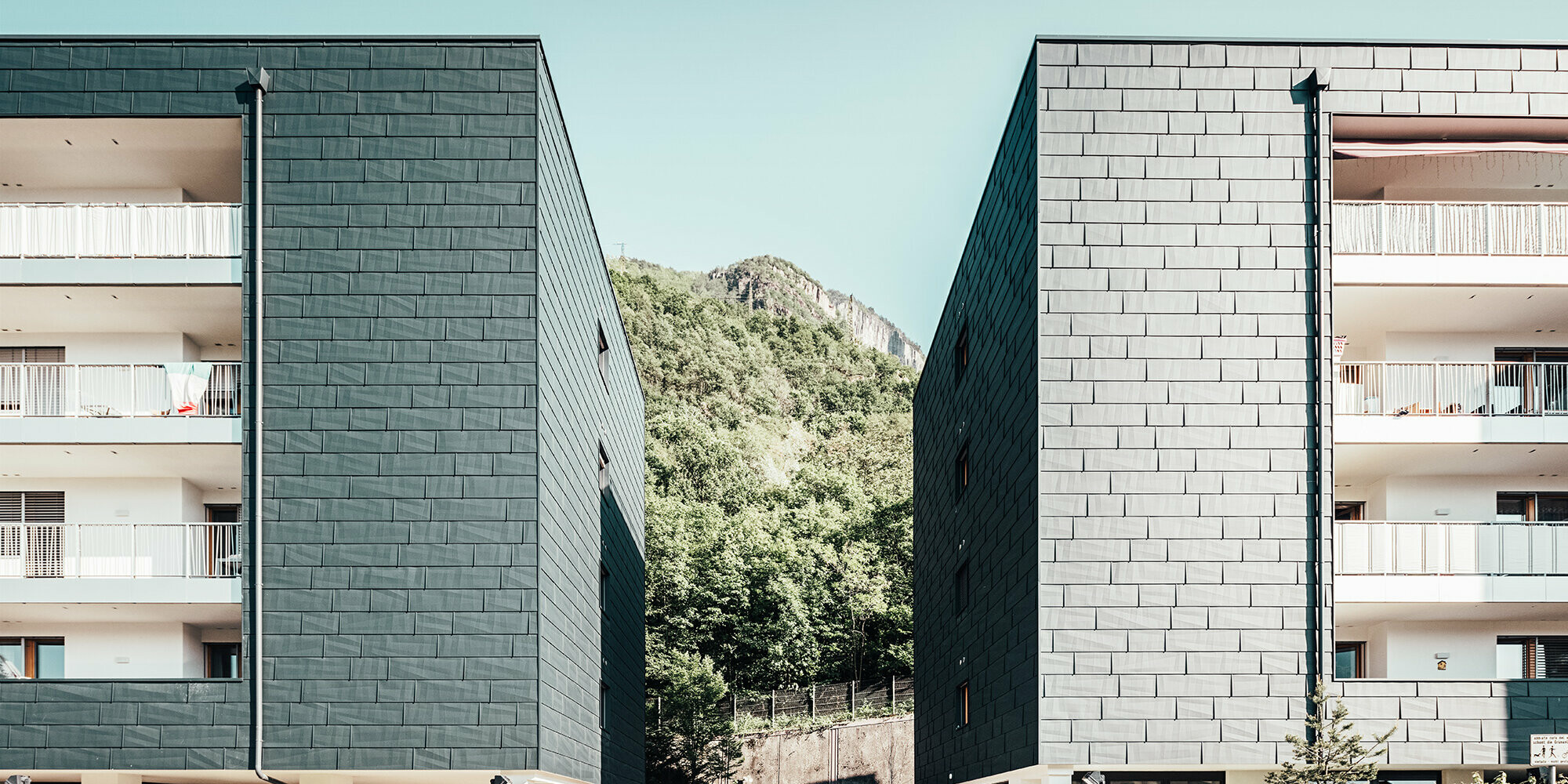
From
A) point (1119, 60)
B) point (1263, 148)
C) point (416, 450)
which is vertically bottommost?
point (416, 450)

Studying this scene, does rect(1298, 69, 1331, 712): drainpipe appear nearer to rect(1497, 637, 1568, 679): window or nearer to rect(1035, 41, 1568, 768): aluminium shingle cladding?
rect(1035, 41, 1568, 768): aluminium shingle cladding

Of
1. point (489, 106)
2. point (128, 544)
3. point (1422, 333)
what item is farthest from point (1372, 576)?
point (128, 544)

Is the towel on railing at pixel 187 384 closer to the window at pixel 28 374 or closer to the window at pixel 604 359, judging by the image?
the window at pixel 28 374

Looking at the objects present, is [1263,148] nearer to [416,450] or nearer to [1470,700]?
[1470,700]

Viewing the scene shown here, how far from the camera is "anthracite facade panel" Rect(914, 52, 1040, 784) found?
14711 millimetres

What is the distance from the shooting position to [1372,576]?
14375 mm

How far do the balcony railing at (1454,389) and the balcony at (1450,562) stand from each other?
4.58 feet

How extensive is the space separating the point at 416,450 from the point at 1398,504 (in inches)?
483

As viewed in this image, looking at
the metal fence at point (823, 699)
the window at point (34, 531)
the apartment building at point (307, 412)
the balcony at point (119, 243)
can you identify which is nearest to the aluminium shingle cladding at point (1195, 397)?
the apartment building at point (307, 412)

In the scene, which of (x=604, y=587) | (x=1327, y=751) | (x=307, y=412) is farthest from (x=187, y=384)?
(x=1327, y=751)

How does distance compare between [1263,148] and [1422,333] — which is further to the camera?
[1422,333]

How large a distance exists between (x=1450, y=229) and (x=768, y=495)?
45969mm

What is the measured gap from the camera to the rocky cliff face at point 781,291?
105250 millimetres

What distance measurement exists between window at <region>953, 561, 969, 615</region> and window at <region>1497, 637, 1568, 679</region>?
7333 mm
